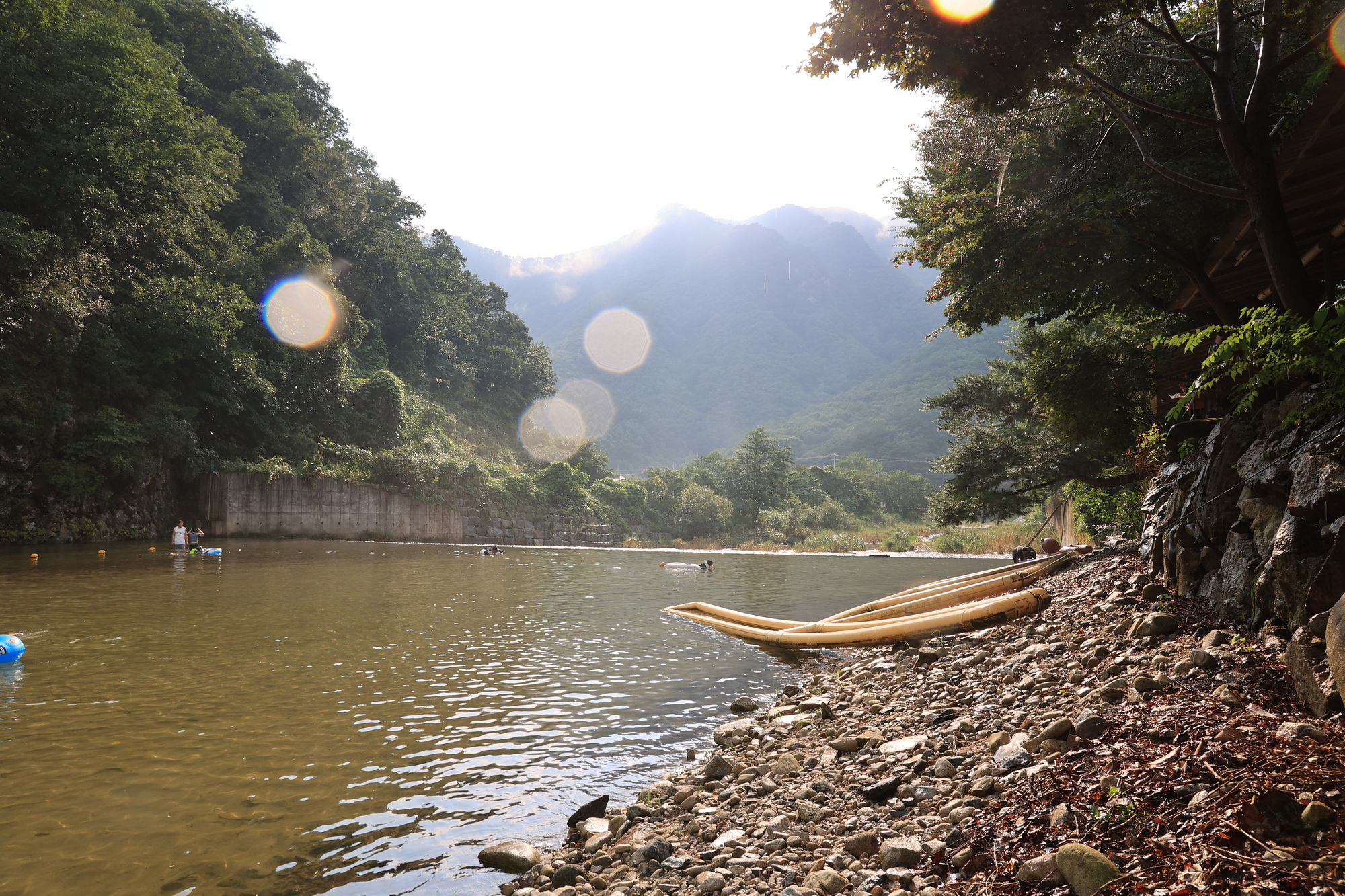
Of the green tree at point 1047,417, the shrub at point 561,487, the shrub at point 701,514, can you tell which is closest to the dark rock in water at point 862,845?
the green tree at point 1047,417

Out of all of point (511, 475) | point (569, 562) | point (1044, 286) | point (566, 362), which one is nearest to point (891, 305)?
point (566, 362)

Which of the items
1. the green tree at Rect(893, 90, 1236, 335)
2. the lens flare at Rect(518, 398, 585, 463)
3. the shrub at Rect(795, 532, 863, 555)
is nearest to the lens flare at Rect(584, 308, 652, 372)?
the lens flare at Rect(518, 398, 585, 463)

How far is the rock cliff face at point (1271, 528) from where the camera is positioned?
341cm

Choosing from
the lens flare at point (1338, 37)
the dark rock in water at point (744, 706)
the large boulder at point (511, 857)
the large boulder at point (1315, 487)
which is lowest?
the dark rock in water at point (744, 706)

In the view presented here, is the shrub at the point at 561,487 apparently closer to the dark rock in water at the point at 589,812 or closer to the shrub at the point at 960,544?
the shrub at the point at 960,544

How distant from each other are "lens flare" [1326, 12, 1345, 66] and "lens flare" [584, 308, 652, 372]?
535ft

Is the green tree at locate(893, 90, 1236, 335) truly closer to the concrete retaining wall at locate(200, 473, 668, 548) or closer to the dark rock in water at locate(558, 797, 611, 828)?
the dark rock in water at locate(558, 797, 611, 828)

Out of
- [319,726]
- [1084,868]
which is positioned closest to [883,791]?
[1084,868]

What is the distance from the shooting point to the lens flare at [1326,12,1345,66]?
5129 mm

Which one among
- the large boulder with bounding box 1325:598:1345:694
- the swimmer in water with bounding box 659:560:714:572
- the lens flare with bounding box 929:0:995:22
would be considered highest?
the lens flare with bounding box 929:0:995:22

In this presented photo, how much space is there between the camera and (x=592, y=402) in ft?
485

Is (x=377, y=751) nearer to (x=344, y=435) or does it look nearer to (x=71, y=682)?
(x=71, y=682)

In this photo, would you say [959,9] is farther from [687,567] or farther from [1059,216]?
[687,567]

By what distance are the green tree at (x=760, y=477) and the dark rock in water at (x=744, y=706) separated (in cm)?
4414
